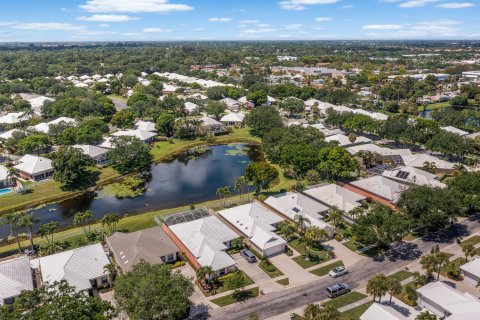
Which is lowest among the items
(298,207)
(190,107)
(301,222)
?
(298,207)

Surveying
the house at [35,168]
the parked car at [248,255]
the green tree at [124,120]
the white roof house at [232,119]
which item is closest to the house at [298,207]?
the parked car at [248,255]

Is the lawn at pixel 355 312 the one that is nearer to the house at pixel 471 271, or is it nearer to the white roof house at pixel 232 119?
the house at pixel 471 271

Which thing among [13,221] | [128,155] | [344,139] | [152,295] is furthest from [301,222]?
[344,139]

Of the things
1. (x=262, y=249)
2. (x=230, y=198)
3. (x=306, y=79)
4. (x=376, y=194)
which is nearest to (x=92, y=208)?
(x=230, y=198)

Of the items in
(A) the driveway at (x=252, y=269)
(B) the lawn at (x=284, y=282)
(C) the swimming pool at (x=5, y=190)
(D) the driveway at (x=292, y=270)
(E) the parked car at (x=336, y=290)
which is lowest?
(A) the driveway at (x=252, y=269)

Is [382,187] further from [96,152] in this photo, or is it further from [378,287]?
[96,152]

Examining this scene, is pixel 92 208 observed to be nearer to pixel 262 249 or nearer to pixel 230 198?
pixel 230 198
